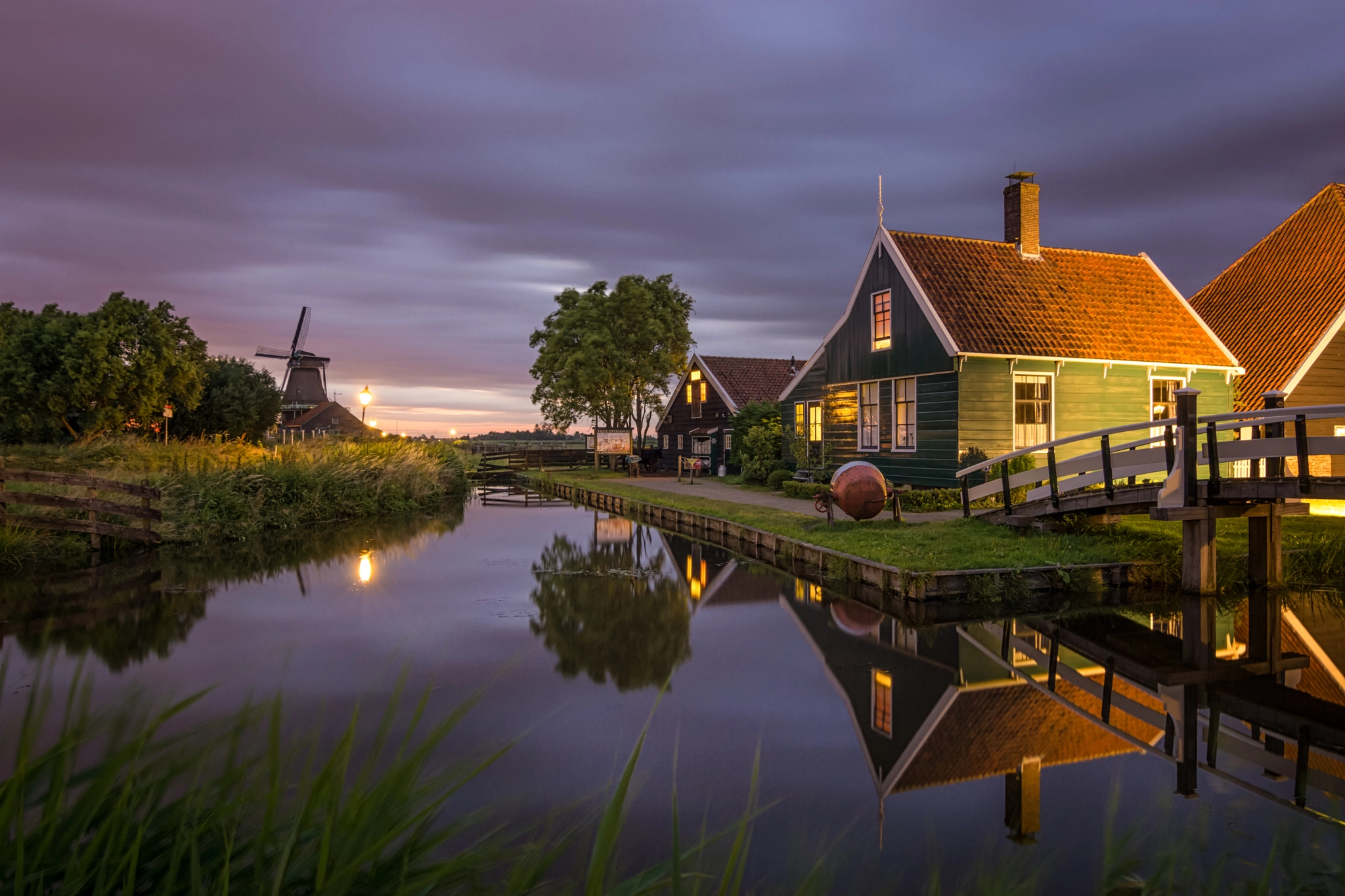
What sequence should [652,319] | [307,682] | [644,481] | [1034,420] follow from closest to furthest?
[307,682], [1034,420], [644,481], [652,319]

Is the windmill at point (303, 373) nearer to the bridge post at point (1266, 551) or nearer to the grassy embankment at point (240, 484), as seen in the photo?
the grassy embankment at point (240, 484)

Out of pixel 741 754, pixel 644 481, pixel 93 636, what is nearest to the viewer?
pixel 741 754

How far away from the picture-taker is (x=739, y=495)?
26.1 meters

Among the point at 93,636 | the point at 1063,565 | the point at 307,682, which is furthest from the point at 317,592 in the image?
the point at 1063,565

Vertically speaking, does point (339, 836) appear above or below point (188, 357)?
below

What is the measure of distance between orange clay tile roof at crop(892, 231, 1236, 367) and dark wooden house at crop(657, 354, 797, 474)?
50.2ft

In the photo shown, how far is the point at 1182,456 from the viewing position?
11906 millimetres

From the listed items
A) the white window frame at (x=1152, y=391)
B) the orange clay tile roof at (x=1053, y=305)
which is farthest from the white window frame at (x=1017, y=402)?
the white window frame at (x=1152, y=391)

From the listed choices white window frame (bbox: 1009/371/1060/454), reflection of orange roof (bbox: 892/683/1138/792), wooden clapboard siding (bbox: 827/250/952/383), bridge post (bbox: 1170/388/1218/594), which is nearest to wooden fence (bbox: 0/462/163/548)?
reflection of orange roof (bbox: 892/683/1138/792)

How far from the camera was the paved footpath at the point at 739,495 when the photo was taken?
19109mm

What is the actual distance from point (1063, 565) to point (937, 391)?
910cm

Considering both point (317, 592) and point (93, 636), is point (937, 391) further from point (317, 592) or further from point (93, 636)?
point (93, 636)

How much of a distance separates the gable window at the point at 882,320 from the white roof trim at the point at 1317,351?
961 centimetres

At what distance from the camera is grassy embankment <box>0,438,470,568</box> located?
17109mm
